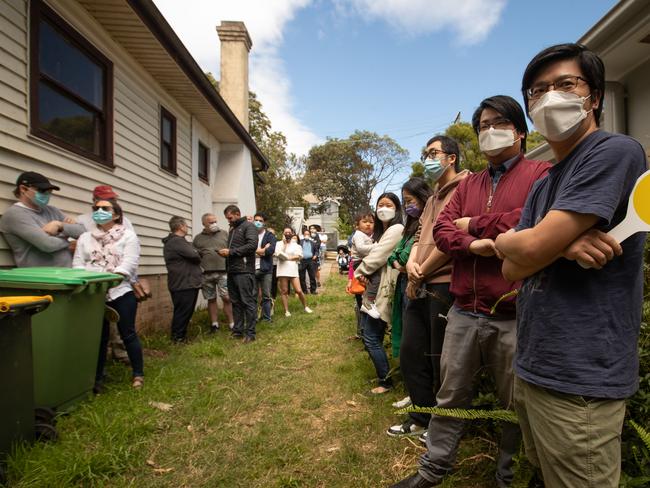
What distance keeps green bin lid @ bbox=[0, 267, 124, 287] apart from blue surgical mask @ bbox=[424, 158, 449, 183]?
2755mm

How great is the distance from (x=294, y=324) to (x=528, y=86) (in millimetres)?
6355

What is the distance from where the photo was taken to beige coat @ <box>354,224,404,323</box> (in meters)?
3.71

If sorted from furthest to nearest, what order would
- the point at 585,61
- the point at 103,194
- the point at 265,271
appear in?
1. the point at 265,271
2. the point at 103,194
3. the point at 585,61

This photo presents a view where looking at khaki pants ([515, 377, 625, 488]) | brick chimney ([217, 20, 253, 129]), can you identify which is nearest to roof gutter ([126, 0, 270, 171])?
brick chimney ([217, 20, 253, 129])

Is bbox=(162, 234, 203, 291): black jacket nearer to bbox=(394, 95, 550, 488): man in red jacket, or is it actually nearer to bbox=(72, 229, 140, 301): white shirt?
bbox=(72, 229, 140, 301): white shirt

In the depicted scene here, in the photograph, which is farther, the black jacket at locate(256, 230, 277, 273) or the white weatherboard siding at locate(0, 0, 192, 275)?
the black jacket at locate(256, 230, 277, 273)

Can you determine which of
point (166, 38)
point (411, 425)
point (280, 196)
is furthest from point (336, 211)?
point (411, 425)

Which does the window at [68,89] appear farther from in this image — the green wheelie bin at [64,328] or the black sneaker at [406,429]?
the black sneaker at [406,429]

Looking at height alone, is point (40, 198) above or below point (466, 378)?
above

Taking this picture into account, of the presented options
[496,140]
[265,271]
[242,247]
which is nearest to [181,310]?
[242,247]

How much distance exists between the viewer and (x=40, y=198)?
3818 mm

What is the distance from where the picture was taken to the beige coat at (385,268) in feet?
12.2

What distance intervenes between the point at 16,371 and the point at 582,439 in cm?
307

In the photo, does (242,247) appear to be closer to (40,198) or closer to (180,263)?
(180,263)
